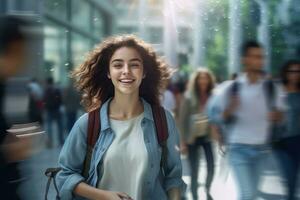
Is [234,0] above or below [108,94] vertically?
above

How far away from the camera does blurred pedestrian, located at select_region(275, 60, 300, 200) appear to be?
4.34m

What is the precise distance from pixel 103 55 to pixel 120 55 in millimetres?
98

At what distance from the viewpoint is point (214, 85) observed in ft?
16.6

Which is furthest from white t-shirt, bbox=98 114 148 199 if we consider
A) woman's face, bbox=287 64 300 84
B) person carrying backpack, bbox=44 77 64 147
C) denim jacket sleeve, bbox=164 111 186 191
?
person carrying backpack, bbox=44 77 64 147

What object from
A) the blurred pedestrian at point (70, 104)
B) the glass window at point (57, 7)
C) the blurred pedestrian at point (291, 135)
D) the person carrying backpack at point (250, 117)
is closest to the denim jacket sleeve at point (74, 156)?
the person carrying backpack at point (250, 117)

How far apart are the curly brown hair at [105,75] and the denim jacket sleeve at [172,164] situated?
171 millimetres

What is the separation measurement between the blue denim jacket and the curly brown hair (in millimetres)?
167

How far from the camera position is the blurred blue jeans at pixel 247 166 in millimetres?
3760

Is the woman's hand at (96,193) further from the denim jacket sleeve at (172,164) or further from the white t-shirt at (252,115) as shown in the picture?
the white t-shirt at (252,115)

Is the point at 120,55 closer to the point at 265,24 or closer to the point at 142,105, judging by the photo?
the point at 142,105

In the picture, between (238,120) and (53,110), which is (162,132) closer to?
(238,120)

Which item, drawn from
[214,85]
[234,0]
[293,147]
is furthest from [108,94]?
[234,0]

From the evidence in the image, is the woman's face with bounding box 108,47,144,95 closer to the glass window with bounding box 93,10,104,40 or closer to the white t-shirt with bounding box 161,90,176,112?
the white t-shirt with bounding box 161,90,176,112

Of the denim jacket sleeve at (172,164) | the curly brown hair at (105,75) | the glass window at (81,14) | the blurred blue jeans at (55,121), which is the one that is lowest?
the blurred blue jeans at (55,121)
